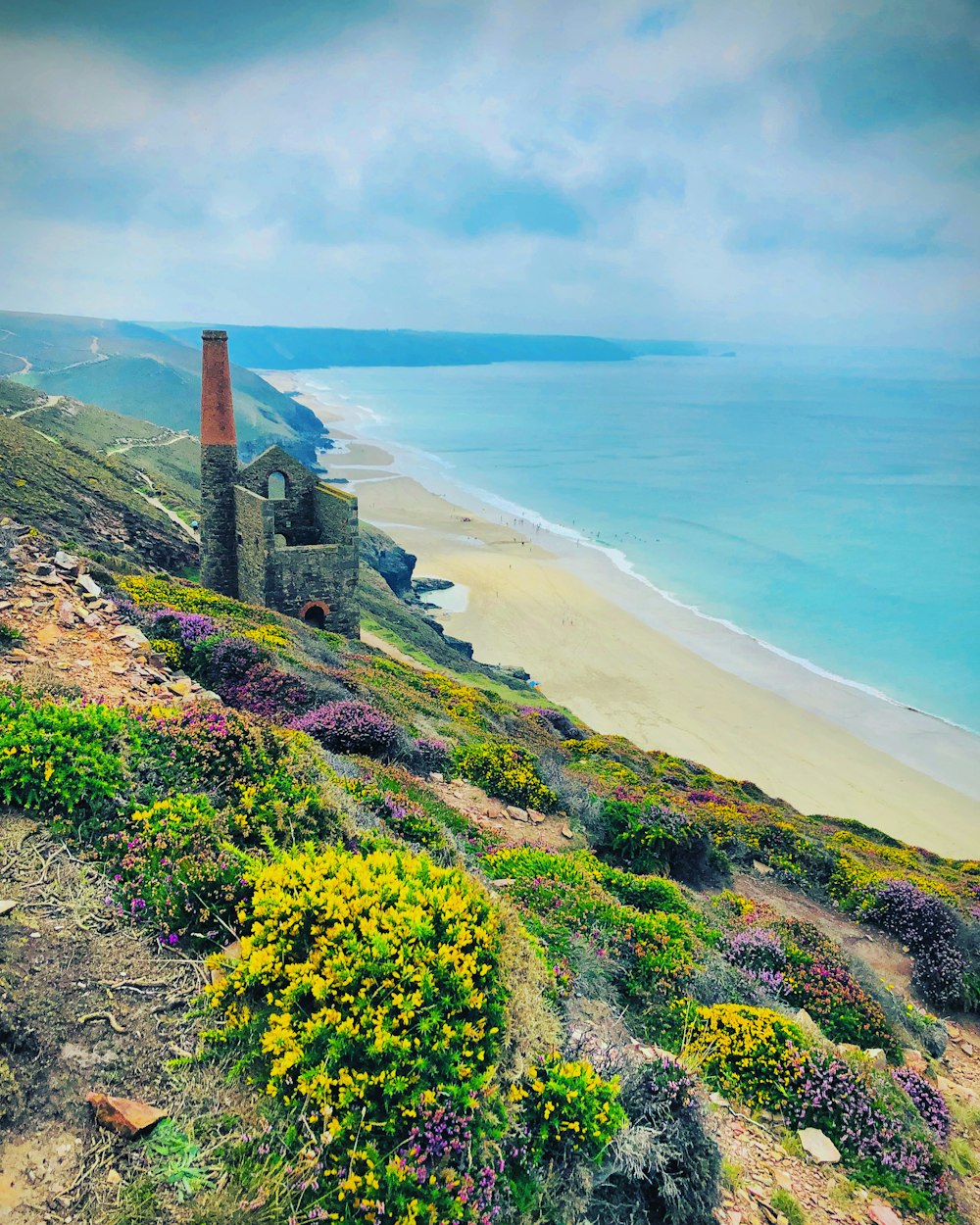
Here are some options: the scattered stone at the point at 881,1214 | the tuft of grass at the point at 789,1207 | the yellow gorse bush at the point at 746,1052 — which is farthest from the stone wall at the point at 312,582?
the scattered stone at the point at 881,1214

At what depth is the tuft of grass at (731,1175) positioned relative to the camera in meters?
5.10

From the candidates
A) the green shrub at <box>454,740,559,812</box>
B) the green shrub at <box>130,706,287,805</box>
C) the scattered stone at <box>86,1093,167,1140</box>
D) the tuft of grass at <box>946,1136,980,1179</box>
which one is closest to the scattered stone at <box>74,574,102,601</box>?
the green shrub at <box>130,706,287,805</box>

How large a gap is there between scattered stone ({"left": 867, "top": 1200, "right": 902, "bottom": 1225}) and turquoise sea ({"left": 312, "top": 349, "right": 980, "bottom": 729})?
3762cm

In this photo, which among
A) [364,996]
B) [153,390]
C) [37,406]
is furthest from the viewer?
[153,390]

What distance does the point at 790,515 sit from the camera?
78250 mm

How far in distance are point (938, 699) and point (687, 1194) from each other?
4101 centimetres

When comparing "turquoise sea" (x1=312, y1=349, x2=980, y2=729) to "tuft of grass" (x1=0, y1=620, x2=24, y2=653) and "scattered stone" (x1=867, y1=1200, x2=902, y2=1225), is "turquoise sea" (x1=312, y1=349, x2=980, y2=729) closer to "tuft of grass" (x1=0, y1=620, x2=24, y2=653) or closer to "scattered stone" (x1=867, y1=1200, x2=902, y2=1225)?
"scattered stone" (x1=867, y1=1200, x2=902, y2=1225)

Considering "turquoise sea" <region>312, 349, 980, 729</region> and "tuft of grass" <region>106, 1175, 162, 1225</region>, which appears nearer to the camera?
"tuft of grass" <region>106, 1175, 162, 1225</region>

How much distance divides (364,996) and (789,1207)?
3.65 meters

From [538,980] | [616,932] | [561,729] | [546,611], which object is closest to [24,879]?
[538,980]

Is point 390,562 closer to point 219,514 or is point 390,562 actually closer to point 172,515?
point 172,515

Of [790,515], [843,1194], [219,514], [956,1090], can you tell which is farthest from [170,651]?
[790,515]

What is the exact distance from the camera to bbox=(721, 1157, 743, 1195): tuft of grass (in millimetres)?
5102

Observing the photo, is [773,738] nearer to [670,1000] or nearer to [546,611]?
[546,611]
